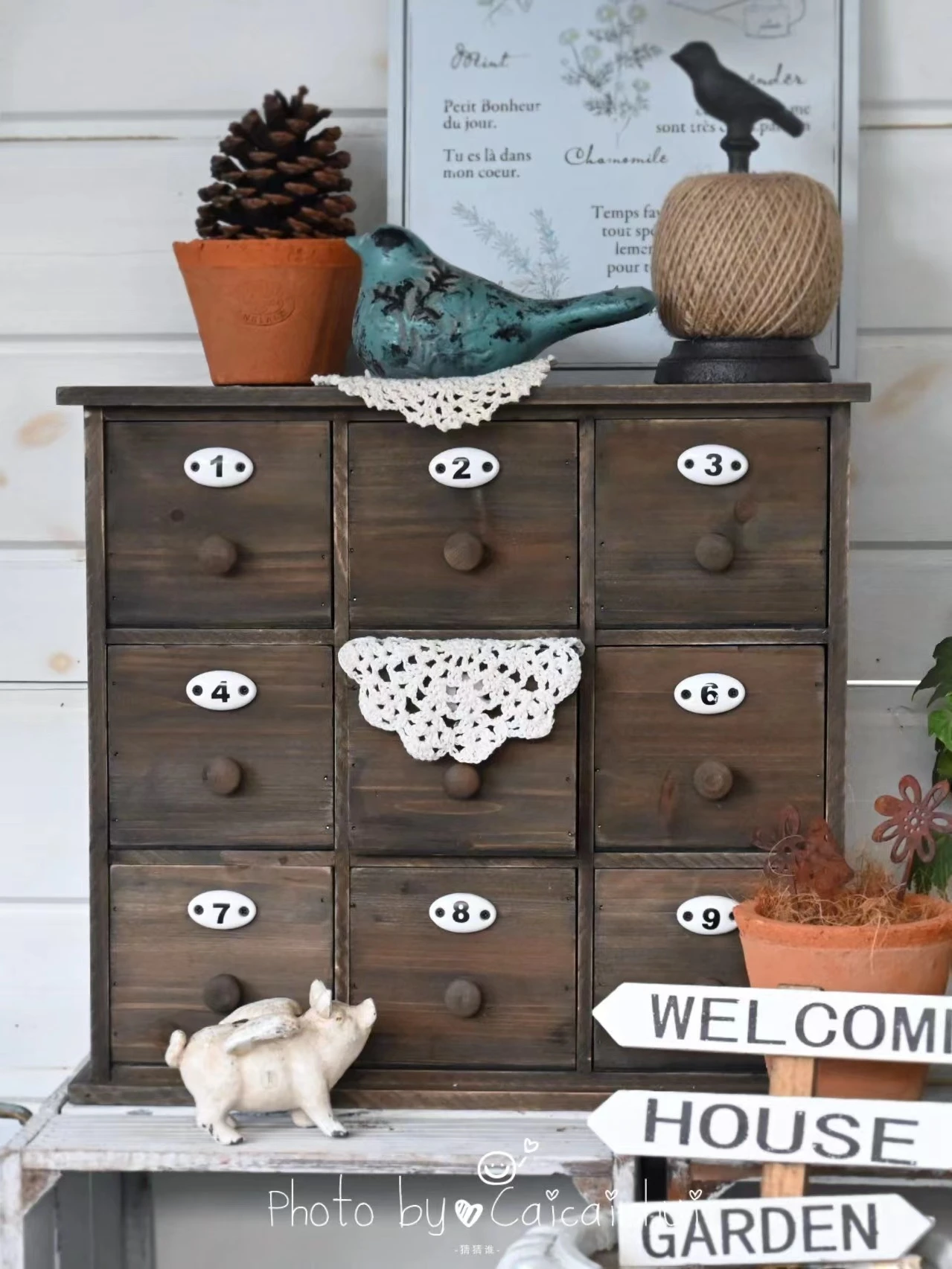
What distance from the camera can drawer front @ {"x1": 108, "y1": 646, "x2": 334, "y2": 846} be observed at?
136 centimetres

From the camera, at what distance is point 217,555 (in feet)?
4.38

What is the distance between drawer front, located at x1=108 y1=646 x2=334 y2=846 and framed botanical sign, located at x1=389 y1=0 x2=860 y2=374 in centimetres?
54

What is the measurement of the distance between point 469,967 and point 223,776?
11.3 inches

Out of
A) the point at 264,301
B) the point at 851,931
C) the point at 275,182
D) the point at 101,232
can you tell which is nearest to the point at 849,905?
the point at 851,931

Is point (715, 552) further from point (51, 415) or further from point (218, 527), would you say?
point (51, 415)

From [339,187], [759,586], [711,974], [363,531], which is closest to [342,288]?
[339,187]

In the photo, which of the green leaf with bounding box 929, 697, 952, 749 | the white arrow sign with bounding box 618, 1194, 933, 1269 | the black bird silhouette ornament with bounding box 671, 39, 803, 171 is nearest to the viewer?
the white arrow sign with bounding box 618, 1194, 933, 1269

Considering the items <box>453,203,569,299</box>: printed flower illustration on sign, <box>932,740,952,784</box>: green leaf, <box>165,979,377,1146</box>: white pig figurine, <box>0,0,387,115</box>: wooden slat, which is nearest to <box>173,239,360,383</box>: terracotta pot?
<box>453,203,569,299</box>: printed flower illustration on sign

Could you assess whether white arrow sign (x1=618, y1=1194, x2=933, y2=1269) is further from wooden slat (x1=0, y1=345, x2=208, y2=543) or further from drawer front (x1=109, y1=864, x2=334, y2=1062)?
wooden slat (x1=0, y1=345, x2=208, y2=543)

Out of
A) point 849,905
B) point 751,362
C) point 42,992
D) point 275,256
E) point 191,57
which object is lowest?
point 42,992

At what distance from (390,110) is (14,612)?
723 millimetres

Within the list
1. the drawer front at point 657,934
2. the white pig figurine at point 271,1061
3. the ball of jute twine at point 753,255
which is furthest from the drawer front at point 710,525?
the white pig figurine at point 271,1061

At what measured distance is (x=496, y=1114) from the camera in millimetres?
1354

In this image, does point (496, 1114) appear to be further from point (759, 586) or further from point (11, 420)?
point (11, 420)
